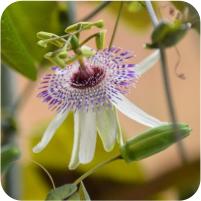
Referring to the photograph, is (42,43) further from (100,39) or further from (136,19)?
(136,19)

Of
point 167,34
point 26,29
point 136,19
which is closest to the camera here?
point 167,34

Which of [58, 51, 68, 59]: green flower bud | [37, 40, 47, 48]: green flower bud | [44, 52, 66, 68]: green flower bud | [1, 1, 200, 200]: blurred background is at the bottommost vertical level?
[1, 1, 200, 200]: blurred background

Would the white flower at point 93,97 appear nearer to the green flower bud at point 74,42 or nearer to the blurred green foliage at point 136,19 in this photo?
the green flower bud at point 74,42

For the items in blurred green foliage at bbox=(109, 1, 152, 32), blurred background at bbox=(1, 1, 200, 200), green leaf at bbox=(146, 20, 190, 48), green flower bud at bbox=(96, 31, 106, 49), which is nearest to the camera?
green leaf at bbox=(146, 20, 190, 48)

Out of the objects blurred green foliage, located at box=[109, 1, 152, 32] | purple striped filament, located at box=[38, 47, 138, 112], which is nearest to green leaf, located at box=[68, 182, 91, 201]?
purple striped filament, located at box=[38, 47, 138, 112]

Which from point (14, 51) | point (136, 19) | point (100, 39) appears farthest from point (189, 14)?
point (136, 19)

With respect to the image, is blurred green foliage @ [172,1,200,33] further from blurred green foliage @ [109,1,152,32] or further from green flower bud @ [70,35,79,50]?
blurred green foliage @ [109,1,152,32]
